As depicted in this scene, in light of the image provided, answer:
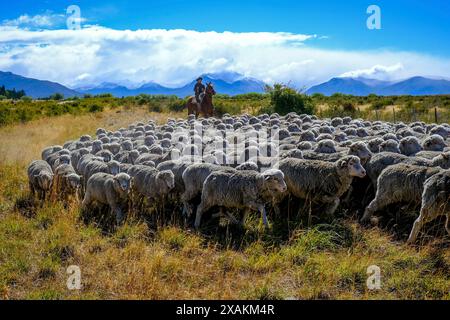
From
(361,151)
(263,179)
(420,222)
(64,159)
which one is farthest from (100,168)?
(420,222)

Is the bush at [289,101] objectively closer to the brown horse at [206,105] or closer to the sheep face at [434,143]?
the brown horse at [206,105]

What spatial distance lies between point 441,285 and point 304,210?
2.88 meters

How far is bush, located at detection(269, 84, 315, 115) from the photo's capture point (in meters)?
27.1

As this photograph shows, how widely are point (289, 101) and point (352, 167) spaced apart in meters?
19.9

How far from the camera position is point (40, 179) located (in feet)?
33.6

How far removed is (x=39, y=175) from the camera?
10289mm

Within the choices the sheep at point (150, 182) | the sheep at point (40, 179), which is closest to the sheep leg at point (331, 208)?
the sheep at point (150, 182)

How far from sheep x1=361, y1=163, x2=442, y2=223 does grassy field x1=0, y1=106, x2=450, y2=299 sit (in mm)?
526

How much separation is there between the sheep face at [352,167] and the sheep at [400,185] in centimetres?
40

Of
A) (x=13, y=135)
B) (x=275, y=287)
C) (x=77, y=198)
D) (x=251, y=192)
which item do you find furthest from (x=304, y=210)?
(x=13, y=135)

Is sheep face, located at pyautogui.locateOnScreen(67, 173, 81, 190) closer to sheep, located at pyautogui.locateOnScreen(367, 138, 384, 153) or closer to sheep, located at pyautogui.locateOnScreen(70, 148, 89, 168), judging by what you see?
sheep, located at pyautogui.locateOnScreen(70, 148, 89, 168)

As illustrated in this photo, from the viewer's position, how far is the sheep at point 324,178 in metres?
7.97

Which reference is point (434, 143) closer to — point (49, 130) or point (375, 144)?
point (375, 144)
